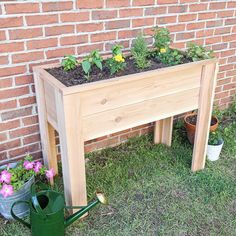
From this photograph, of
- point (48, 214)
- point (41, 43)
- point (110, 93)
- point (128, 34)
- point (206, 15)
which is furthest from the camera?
point (206, 15)

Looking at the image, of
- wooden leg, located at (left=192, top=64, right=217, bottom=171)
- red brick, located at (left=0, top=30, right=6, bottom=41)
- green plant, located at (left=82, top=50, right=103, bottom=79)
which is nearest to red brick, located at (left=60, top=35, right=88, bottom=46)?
green plant, located at (left=82, top=50, right=103, bottom=79)

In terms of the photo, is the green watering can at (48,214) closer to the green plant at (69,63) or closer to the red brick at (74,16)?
the green plant at (69,63)

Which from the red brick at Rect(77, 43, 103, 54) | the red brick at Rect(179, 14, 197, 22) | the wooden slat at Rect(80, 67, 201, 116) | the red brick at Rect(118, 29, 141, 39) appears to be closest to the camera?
the wooden slat at Rect(80, 67, 201, 116)

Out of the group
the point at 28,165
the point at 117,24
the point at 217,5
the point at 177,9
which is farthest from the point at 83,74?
the point at 217,5

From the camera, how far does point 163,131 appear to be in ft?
9.27

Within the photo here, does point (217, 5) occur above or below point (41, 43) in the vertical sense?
above

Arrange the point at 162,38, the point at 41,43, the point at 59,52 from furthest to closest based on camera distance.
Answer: the point at 162,38 < the point at 59,52 < the point at 41,43

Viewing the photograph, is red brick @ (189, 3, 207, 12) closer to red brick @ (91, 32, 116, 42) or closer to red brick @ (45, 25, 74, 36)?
red brick @ (91, 32, 116, 42)

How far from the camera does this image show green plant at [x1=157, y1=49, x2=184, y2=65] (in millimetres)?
2217

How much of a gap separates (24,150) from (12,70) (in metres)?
0.58

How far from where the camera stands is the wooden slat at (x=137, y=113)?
1915 millimetres

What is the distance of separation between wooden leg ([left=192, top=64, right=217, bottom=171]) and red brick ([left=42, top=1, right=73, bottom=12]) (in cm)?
94

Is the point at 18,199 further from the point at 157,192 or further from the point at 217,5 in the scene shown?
the point at 217,5

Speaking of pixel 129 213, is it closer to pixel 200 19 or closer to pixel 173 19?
pixel 173 19
